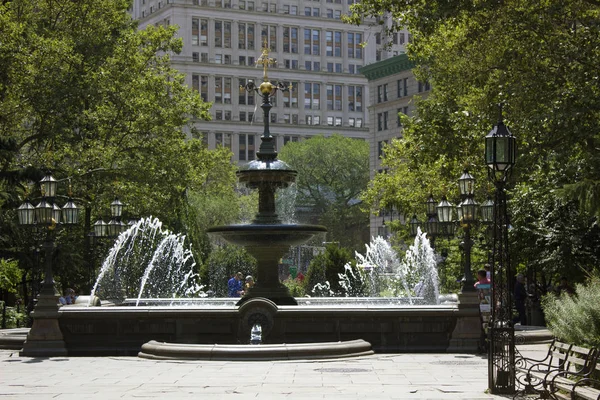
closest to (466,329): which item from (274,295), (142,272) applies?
(274,295)

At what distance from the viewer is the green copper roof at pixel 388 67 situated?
10238cm

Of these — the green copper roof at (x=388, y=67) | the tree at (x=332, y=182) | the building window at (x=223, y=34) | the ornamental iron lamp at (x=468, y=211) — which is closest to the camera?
the ornamental iron lamp at (x=468, y=211)

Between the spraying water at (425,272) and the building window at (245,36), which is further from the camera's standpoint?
the building window at (245,36)

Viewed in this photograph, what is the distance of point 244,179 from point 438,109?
9.05m

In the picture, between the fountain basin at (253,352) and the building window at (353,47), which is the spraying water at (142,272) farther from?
the building window at (353,47)

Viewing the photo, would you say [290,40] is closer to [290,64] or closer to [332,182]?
[290,64]

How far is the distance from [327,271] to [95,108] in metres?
11.8

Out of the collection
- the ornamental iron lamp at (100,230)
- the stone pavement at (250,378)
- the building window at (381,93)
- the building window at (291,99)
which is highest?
the building window at (291,99)

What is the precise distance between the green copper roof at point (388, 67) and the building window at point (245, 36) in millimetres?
39148

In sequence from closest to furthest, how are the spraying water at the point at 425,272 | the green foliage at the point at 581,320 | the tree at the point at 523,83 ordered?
the green foliage at the point at 581,320 < the tree at the point at 523,83 < the spraying water at the point at 425,272

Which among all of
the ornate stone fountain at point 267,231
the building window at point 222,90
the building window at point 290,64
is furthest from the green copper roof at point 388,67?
the ornate stone fountain at point 267,231

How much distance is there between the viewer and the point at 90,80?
44719mm

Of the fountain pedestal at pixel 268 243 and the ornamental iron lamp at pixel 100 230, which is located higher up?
the ornamental iron lamp at pixel 100 230

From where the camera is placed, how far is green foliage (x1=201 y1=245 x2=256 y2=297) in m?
54.8
